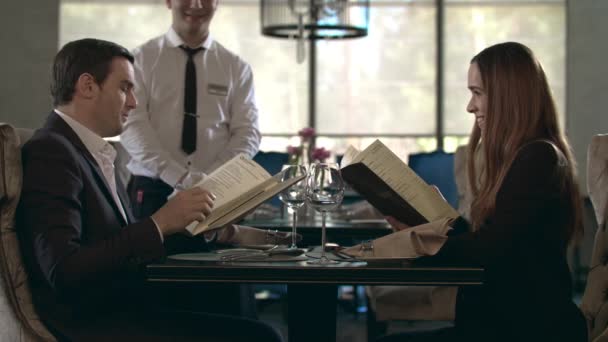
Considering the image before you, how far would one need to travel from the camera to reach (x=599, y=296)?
213 cm

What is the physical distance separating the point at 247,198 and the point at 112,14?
6349mm

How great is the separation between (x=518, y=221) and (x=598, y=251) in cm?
47

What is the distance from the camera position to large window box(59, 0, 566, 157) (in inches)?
312

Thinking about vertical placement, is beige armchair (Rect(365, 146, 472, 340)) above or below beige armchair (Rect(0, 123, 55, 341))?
below

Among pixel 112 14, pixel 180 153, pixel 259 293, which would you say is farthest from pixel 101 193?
pixel 112 14

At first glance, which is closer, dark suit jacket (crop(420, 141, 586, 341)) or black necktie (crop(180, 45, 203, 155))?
dark suit jacket (crop(420, 141, 586, 341))

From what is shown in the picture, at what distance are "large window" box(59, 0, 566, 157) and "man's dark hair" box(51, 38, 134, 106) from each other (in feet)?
19.0

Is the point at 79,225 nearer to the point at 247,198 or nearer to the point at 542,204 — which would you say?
the point at 247,198

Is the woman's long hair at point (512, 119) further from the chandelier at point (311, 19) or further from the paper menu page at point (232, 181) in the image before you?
the chandelier at point (311, 19)

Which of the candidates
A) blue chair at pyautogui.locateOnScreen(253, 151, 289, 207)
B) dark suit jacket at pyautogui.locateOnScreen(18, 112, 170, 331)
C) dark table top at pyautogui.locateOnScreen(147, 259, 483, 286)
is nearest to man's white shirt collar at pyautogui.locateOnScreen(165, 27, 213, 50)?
blue chair at pyautogui.locateOnScreen(253, 151, 289, 207)

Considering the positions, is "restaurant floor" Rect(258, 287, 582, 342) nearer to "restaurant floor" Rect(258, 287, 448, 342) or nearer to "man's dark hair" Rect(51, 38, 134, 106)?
"restaurant floor" Rect(258, 287, 448, 342)

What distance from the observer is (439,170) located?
180 inches

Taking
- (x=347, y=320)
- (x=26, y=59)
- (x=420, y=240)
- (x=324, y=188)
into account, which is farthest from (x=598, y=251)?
(x=26, y=59)

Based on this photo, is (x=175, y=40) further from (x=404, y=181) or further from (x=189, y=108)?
(x=404, y=181)
